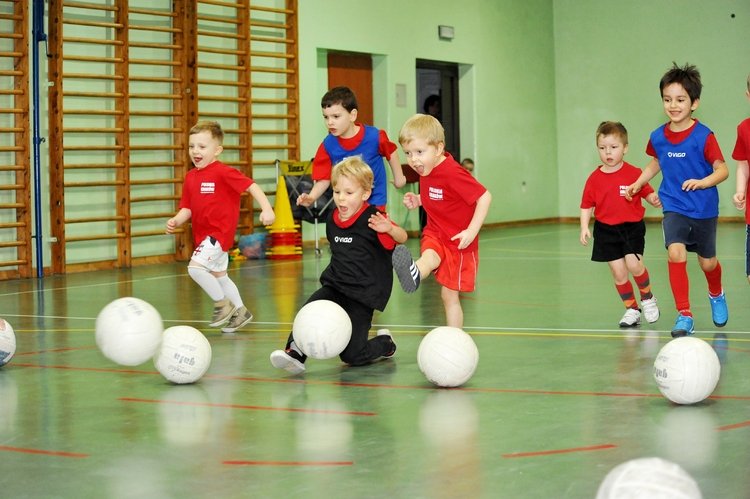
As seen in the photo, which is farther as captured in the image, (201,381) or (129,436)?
(201,381)

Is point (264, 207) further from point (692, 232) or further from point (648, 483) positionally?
point (648, 483)

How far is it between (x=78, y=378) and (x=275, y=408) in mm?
1487

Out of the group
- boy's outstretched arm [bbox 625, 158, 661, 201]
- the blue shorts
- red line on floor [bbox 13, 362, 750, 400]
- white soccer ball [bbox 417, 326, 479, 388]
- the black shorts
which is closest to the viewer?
red line on floor [bbox 13, 362, 750, 400]

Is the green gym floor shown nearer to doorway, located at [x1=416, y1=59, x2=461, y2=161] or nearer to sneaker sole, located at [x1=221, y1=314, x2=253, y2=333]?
sneaker sole, located at [x1=221, y1=314, x2=253, y2=333]

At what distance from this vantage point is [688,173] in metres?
7.00

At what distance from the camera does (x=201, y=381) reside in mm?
5738

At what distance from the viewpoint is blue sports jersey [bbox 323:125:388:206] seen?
782cm

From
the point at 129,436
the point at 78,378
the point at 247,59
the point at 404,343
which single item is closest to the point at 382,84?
the point at 247,59

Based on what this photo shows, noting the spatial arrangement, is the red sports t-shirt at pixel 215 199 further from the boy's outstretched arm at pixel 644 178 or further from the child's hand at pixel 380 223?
the boy's outstretched arm at pixel 644 178

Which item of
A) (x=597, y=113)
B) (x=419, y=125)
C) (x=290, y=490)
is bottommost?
(x=290, y=490)

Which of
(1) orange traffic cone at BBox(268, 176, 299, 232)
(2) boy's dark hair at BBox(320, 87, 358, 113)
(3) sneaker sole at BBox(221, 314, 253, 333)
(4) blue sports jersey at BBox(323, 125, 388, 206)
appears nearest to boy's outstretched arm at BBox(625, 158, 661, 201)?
(4) blue sports jersey at BBox(323, 125, 388, 206)

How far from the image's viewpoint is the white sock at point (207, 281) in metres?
7.70

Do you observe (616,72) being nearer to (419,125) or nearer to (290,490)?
(419,125)

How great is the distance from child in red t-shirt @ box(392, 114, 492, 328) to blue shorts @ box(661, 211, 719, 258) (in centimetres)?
144
